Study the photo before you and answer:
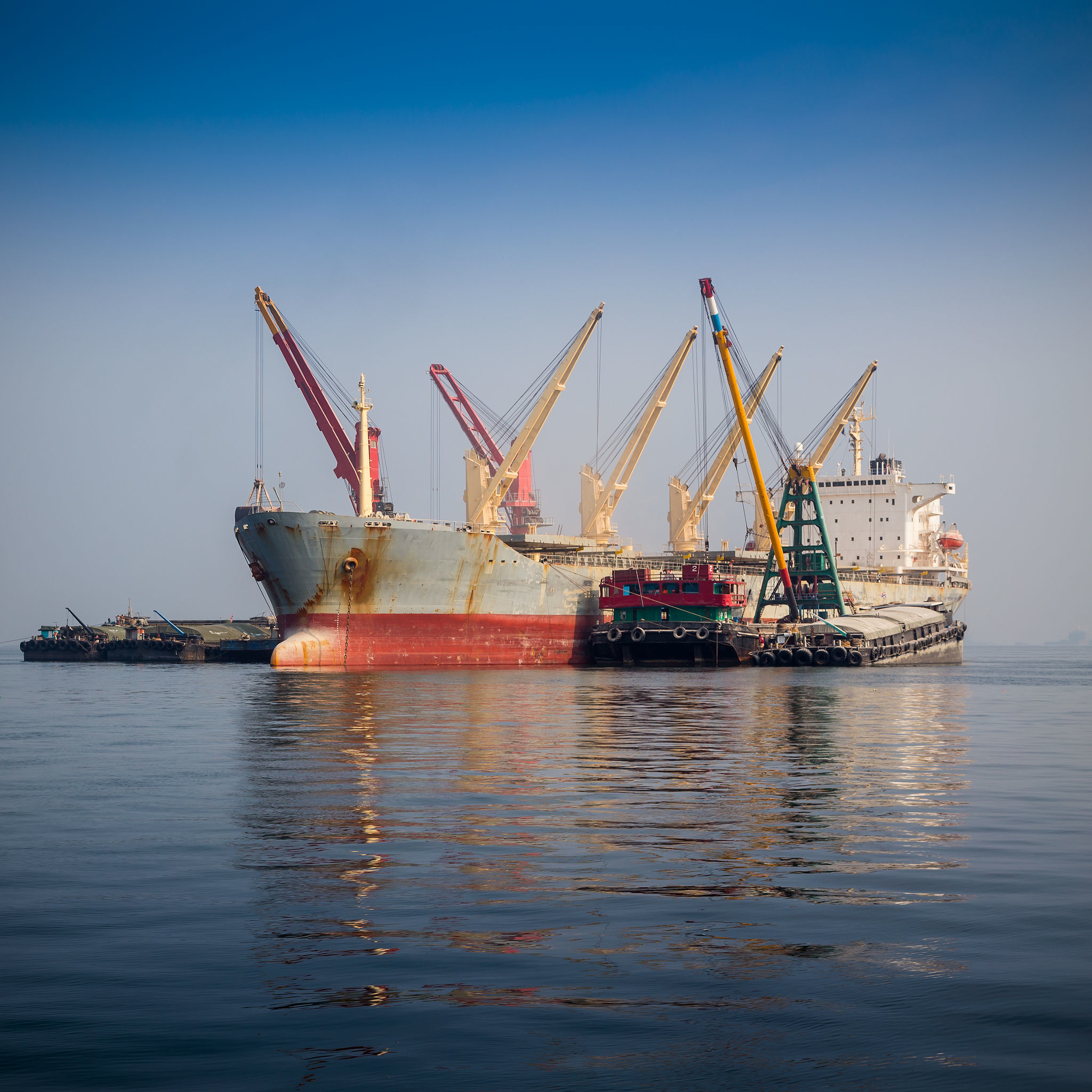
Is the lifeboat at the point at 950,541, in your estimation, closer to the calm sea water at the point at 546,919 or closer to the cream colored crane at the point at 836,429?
the cream colored crane at the point at 836,429

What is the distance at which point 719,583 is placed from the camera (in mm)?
66625

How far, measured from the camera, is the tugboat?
63844 millimetres

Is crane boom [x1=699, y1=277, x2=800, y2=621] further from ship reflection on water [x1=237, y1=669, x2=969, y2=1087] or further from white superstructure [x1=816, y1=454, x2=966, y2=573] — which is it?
ship reflection on water [x1=237, y1=669, x2=969, y2=1087]

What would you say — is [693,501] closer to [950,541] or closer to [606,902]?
[950,541]

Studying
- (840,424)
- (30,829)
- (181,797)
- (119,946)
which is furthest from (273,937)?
(840,424)

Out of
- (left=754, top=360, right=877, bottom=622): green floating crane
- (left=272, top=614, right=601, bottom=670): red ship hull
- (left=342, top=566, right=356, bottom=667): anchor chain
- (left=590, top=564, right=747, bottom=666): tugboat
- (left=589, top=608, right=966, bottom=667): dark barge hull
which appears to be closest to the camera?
(left=342, top=566, right=356, bottom=667): anchor chain

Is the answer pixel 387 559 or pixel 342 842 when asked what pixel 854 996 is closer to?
pixel 342 842

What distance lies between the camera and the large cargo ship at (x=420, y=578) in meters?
54.2

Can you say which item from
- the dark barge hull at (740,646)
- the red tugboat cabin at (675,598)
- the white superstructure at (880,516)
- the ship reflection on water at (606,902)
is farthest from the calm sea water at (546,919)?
the white superstructure at (880,516)

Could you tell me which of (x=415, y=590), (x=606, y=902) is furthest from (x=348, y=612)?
(x=606, y=902)

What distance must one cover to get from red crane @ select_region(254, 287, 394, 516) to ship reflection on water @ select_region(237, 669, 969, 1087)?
49982 mm

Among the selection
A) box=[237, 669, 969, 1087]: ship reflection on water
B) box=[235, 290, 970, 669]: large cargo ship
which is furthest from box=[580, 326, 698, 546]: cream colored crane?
box=[237, 669, 969, 1087]: ship reflection on water

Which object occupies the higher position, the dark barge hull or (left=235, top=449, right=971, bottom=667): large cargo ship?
(left=235, top=449, right=971, bottom=667): large cargo ship

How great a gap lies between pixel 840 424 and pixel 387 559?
172 feet
